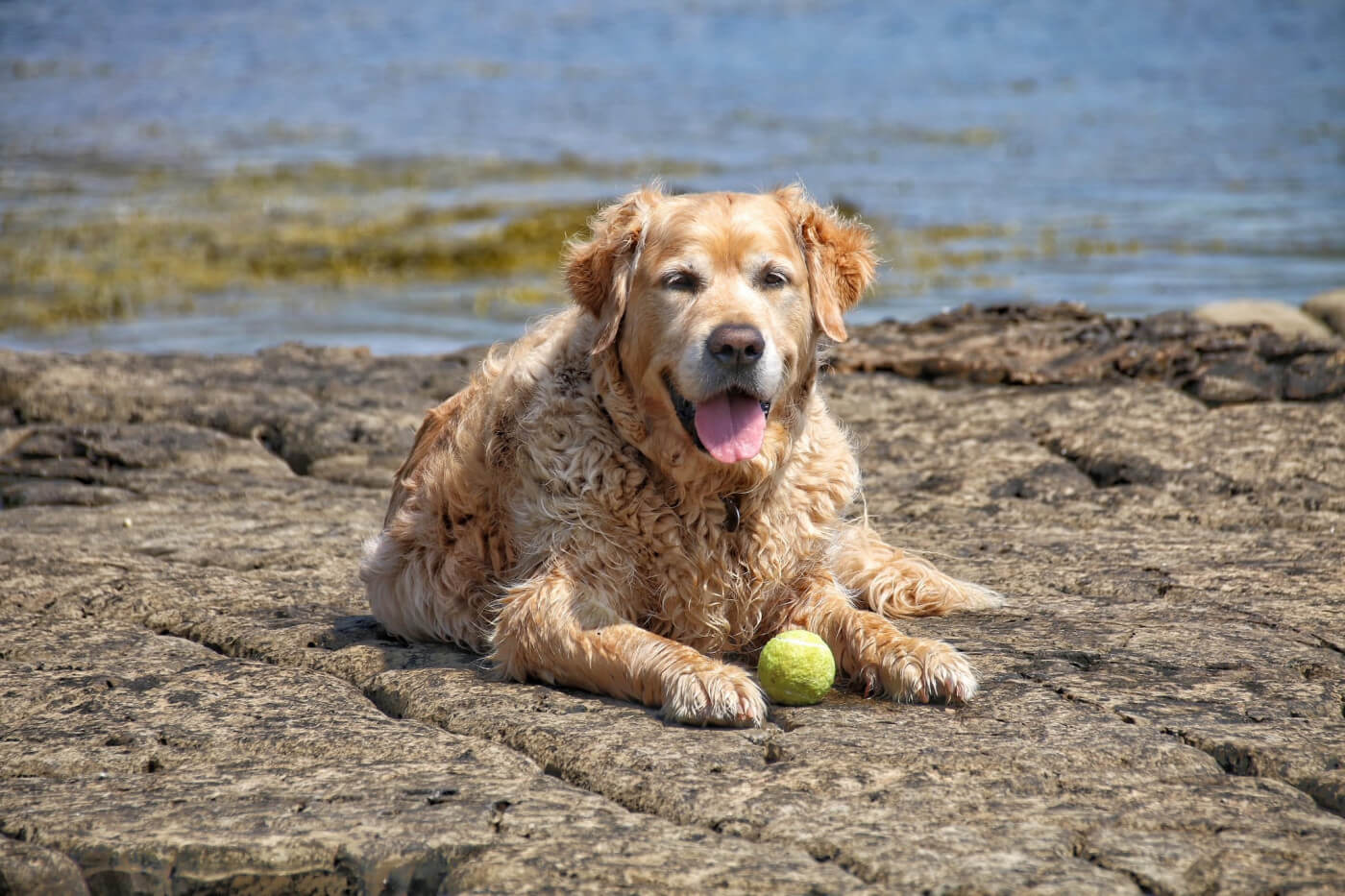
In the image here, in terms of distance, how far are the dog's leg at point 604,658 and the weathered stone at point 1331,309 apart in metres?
9.59

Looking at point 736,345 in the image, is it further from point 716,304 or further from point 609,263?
point 609,263

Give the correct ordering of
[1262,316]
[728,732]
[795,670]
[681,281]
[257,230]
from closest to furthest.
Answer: [728,732]
[795,670]
[681,281]
[1262,316]
[257,230]

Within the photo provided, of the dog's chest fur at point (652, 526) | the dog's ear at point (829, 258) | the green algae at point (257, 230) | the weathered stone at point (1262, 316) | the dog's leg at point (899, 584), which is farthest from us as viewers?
the green algae at point (257, 230)

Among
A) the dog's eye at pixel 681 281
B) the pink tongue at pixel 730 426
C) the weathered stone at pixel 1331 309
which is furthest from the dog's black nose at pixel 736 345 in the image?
the weathered stone at pixel 1331 309

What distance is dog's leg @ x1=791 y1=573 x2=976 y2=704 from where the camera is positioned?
4387 millimetres

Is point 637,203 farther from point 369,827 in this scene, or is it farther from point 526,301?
point 526,301

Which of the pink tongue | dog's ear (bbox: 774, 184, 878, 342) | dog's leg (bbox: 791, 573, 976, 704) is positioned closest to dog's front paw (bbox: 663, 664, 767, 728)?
dog's leg (bbox: 791, 573, 976, 704)

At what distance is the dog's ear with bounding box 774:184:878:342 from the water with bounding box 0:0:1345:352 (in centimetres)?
300

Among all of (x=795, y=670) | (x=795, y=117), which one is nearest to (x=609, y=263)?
(x=795, y=670)

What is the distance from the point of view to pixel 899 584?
18.0ft

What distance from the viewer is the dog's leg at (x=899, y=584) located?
17.9 ft

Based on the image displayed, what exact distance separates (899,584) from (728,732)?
1518mm

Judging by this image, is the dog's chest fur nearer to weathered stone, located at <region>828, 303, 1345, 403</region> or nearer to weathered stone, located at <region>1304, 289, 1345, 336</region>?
weathered stone, located at <region>828, 303, 1345, 403</region>

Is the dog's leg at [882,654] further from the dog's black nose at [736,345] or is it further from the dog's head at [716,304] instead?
the dog's black nose at [736,345]
